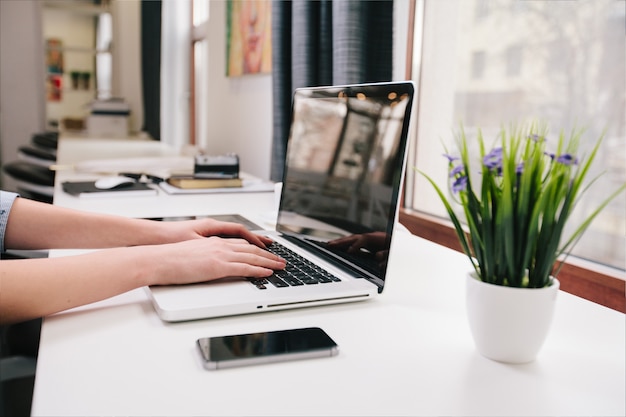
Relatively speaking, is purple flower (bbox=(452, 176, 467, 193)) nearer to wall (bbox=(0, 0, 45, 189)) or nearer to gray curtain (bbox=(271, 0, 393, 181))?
gray curtain (bbox=(271, 0, 393, 181))

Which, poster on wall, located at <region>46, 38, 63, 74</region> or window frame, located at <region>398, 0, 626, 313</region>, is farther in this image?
poster on wall, located at <region>46, 38, 63, 74</region>

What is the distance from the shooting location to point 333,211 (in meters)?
0.94

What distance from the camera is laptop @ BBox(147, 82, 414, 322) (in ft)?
2.38

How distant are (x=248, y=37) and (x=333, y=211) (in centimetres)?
183

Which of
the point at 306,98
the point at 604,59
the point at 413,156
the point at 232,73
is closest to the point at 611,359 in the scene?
the point at 306,98

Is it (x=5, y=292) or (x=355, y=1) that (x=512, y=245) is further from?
(x=355, y=1)

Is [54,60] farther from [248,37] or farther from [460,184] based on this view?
[460,184]

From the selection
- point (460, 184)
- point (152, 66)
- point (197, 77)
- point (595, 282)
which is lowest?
point (595, 282)

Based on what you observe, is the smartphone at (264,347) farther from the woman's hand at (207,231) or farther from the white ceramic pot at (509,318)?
the woman's hand at (207,231)

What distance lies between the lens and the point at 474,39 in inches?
60.9

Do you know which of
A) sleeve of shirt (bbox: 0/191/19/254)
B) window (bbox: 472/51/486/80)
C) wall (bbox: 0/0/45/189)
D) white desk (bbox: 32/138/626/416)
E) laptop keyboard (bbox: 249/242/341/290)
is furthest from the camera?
wall (bbox: 0/0/45/189)

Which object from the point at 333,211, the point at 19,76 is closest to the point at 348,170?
the point at 333,211

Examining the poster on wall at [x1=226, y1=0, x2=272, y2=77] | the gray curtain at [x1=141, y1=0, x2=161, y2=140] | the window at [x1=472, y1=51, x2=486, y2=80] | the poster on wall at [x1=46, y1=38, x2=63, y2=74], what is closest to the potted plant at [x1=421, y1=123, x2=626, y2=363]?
the window at [x1=472, y1=51, x2=486, y2=80]

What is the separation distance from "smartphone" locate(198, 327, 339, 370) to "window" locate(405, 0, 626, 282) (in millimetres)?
579
